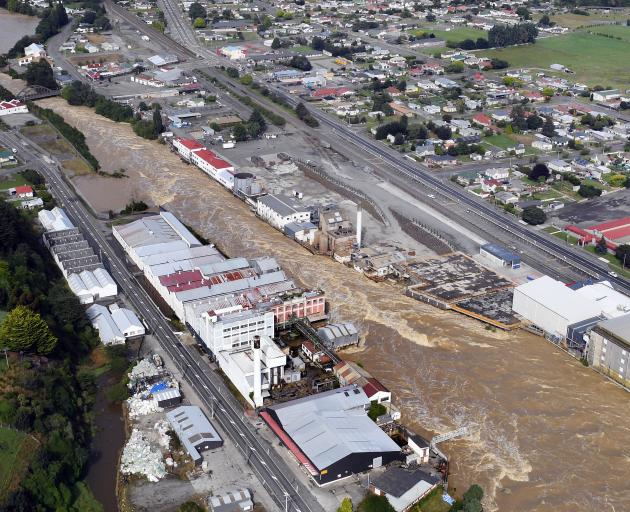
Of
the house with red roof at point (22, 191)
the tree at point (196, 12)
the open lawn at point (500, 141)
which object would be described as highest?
the tree at point (196, 12)

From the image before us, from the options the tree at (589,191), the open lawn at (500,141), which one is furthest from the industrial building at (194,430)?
the open lawn at (500,141)

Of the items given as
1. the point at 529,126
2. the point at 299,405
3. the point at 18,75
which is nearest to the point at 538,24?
the point at 529,126

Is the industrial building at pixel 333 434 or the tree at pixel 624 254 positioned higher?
the industrial building at pixel 333 434

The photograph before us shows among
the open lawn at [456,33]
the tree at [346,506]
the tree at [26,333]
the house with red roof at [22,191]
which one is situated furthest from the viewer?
the open lawn at [456,33]

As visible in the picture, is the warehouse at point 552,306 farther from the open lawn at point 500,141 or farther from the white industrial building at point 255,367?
the open lawn at point 500,141

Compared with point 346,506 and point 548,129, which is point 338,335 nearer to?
point 346,506

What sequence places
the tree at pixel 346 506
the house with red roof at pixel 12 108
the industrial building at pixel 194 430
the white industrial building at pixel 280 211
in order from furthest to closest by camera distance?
the house with red roof at pixel 12 108 → the white industrial building at pixel 280 211 → the industrial building at pixel 194 430 → the tree at pixel 346 506

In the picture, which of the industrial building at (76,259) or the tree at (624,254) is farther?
the tree at (624,254)
